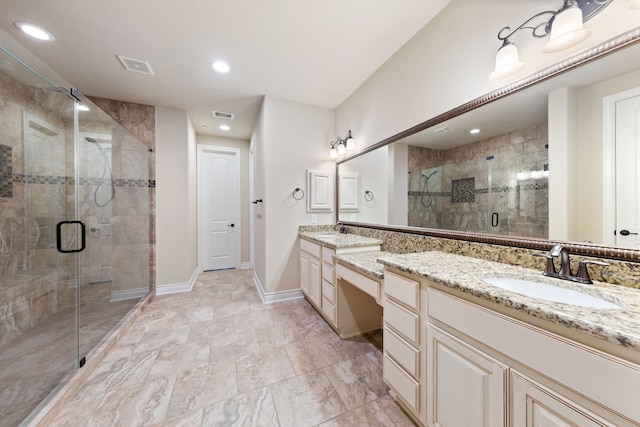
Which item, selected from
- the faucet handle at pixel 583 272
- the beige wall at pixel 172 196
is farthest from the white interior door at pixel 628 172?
the beige wall at pixel 172 196

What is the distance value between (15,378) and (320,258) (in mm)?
2239

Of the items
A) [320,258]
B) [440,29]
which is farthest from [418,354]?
[440,29]

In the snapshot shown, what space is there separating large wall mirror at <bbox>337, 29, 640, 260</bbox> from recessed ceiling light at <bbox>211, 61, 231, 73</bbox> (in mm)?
1920

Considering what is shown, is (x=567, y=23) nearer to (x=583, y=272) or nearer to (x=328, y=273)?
(x=583, y=272)

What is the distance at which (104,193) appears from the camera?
272 centimetres

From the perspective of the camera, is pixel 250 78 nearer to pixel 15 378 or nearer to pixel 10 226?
pixel 10 226

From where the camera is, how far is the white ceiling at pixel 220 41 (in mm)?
1595

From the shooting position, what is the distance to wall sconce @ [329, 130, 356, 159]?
2.73 m

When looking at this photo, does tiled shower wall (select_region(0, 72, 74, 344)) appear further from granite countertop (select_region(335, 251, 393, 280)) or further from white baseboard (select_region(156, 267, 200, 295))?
granite countertop (select_region(335, 251, 393, 280))

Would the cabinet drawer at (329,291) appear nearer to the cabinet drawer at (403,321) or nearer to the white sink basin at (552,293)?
the cabinet drawer at (403,321)

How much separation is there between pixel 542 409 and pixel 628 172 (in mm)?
978

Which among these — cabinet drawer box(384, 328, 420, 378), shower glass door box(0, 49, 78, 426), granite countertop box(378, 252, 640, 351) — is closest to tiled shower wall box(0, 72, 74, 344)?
shower glass door box(0, 49, 78, 426)

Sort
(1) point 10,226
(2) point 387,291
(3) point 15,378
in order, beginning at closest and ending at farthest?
(2) point 387,291, (3) point 15,378, (1) point 10,226

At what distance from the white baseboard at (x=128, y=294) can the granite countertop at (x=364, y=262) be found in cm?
264
